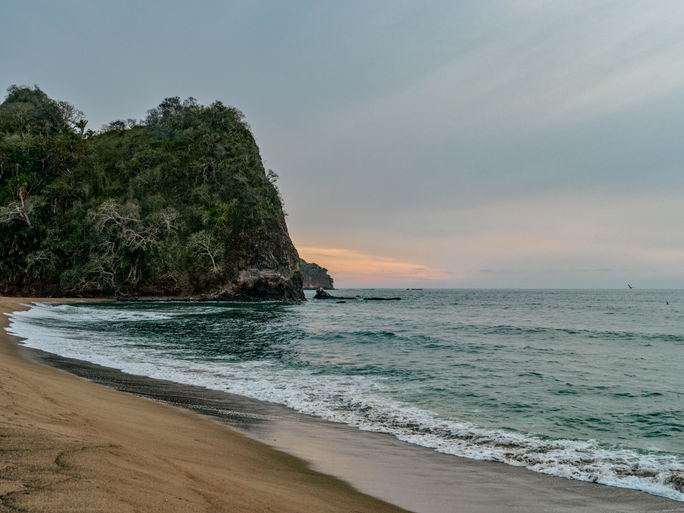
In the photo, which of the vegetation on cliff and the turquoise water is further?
the vegetation on cliff

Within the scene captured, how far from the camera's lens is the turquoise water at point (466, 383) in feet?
20.8

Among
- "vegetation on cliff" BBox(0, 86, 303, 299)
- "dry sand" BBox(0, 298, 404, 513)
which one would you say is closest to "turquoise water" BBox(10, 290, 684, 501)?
"dry sand" BBox(0, 298, 404, 513)

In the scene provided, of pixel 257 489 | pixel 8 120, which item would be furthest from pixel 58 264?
pixel 257 489

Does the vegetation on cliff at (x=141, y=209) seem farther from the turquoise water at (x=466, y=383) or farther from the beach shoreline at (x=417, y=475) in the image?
the beach shoreline at (x=417, y=475)

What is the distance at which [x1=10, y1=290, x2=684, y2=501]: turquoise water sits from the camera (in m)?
6.35

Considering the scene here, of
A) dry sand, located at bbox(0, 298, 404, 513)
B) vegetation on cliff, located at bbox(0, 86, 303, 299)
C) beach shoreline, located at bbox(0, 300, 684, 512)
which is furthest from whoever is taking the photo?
vegetation on cliff, located at bbox(0, 86, 303, 299)

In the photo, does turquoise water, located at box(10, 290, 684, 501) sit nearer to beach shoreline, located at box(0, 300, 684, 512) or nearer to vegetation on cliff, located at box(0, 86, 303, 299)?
beach shoreline, located at box(0, 300, 684, 512)

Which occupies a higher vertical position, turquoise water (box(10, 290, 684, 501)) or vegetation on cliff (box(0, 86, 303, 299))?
vegetation on cliff (box(0, 86, 303, 299))

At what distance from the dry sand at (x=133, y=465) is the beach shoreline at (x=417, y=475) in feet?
1.05

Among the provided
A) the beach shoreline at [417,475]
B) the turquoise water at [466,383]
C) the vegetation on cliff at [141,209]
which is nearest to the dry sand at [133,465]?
the beach shoreline at [417,475]

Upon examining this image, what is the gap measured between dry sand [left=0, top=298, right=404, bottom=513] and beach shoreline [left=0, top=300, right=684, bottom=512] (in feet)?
1.05

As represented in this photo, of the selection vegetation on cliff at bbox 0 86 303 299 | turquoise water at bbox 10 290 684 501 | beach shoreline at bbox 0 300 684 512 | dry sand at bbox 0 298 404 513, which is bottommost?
turquoise water at bbox 10 290 684 501

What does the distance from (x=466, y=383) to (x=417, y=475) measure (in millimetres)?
6472

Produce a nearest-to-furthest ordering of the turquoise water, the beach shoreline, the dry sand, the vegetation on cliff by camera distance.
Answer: the dry sand, the beach shoreline, the turquoise water, the vegetation on cliff
